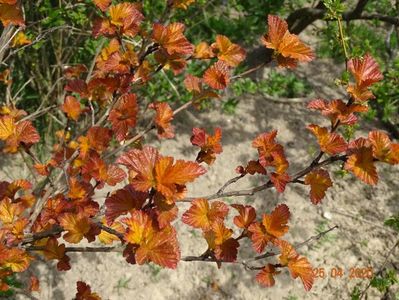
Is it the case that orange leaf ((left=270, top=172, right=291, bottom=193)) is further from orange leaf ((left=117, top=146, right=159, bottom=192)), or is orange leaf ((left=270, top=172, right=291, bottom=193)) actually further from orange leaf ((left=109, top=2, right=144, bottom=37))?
orange leaf ((left=109, top=2, right=144, bottom=37))

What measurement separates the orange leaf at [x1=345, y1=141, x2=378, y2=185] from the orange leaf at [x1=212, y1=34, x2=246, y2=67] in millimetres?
572

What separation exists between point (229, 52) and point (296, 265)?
74 centimetres

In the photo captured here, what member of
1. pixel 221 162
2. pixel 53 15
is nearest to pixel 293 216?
pixel 221 162

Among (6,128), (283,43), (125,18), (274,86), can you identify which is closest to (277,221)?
(283,43)

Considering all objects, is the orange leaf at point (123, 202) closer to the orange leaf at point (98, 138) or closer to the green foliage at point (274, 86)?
the orange leaf at point (98, 138)

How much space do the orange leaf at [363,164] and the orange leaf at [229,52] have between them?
0.57 m

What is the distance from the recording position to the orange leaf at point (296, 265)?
51.2 inches

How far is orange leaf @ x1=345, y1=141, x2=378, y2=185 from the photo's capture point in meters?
1.19

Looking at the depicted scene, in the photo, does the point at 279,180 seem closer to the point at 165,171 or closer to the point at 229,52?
the point at 165,171

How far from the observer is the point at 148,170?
3.49 ft

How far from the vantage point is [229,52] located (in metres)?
1.60

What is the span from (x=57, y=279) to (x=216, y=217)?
4.91ft

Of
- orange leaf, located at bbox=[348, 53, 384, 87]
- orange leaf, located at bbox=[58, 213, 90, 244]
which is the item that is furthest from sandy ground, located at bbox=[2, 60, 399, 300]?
orange leaf, located at bbox=[348, 53, 384, 87]

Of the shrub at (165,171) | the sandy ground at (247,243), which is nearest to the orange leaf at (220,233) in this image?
the shrub at (165,171)
